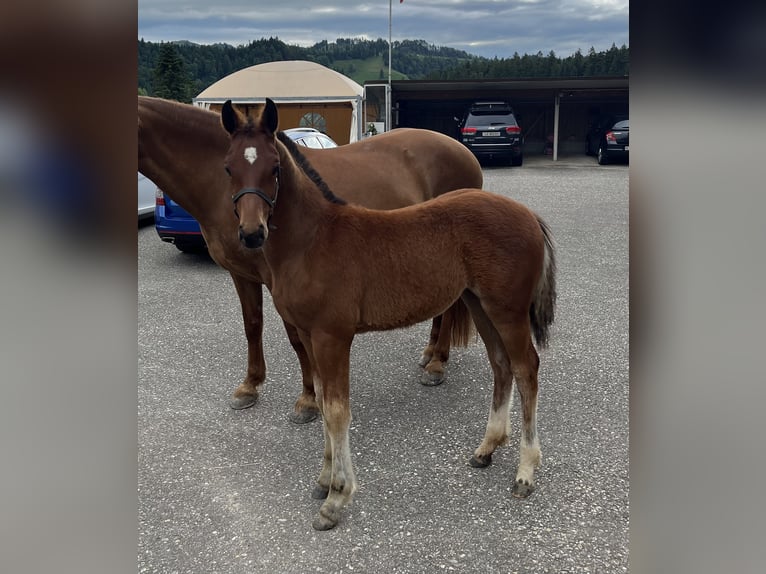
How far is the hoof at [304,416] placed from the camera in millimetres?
3805

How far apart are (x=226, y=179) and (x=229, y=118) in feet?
4.26

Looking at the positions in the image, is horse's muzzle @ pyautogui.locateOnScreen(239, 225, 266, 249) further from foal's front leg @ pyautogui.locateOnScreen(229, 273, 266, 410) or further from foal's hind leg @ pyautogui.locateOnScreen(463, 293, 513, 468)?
foal's front leg @ pyautogui.locateOnScreen(229, 273, 266, 410)

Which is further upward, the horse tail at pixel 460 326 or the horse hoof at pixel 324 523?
the horse tail at pixel 460 326

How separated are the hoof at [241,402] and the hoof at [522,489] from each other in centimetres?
199

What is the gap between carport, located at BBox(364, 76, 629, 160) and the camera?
21578 mm

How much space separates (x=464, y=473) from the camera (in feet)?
10.4

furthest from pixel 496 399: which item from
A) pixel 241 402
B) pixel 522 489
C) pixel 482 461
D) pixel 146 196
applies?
pixel 146 196

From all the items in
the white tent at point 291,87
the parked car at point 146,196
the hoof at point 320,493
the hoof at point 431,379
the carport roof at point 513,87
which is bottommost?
the hoof at point 320,493

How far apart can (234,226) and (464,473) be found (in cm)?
208

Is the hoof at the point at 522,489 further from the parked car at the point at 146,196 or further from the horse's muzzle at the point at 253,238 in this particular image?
the parked car at the point at 146,196

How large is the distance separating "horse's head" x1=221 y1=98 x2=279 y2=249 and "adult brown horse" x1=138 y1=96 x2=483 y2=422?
3.48 ft

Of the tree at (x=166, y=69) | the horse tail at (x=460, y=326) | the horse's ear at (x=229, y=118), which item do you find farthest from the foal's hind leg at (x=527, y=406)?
the tree at (x=166, y=69)

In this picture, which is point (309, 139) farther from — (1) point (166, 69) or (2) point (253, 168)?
(2) point (253, 168)
